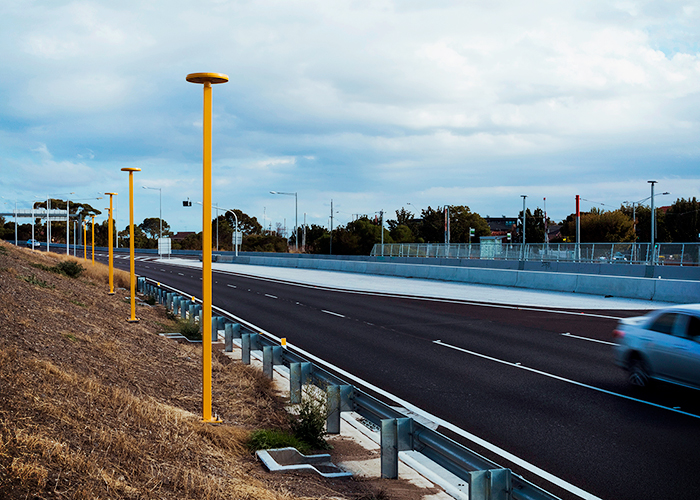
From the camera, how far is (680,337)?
30.8 ft

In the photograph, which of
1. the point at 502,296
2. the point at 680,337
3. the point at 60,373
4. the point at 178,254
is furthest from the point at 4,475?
the point at 178,254

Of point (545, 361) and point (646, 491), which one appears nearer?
point (646, 491)

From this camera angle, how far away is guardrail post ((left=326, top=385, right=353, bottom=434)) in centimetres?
712

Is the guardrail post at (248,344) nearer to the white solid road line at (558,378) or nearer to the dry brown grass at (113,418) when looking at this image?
the dry brown grass at (113,418)

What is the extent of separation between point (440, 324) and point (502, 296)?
8.62m

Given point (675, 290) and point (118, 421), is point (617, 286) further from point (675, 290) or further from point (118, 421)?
point (118, 421)

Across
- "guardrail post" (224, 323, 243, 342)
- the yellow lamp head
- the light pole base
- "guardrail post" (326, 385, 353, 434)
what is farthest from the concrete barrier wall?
the yellow lamp head

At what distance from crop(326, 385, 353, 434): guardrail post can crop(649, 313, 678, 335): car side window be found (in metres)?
5.70

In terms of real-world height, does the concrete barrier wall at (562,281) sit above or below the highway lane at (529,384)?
above

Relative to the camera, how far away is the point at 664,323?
982 centimetres

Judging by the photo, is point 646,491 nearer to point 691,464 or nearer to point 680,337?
point 691,464

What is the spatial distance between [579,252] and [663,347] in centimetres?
3204

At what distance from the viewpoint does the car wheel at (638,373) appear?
9.98 meters

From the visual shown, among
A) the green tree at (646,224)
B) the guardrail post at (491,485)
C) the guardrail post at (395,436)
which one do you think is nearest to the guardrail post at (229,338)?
the guardrail post at (395,436)
